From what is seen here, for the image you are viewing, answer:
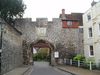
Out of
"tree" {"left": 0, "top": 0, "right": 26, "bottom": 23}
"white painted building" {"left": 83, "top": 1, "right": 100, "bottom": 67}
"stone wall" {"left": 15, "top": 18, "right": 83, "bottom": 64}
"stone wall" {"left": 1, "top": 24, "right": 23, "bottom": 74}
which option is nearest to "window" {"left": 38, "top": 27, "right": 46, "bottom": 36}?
"stone wall" {"left": 15, "top": 18, "right": 83, "bottom": 64}

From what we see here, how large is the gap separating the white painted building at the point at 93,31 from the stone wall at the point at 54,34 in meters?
3.04

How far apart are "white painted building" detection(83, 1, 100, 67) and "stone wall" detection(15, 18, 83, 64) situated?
304cm

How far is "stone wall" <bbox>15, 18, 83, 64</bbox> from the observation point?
24.0 m

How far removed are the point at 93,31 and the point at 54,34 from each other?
736 cm

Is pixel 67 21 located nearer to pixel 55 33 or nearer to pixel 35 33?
pixel 55 33

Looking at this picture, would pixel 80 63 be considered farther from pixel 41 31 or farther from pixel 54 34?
pixel 41 31

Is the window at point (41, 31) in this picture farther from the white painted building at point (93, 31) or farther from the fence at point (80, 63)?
the white painted building at point (93, 31)

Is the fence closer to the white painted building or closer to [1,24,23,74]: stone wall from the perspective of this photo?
the white painted building

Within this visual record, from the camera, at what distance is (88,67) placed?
52.5 ft

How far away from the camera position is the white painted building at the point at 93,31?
17877mm

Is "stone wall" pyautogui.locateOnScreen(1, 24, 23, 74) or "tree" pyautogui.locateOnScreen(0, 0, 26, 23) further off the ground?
"tree" pyautogui.locateOnScreen(0, 0, 26, 23)

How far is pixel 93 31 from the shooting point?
61.9 ft

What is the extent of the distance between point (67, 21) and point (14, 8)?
9183 millimetres

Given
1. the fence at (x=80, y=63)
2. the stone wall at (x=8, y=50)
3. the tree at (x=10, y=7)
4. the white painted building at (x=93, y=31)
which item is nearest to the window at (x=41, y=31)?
the tree at (x=10, y=7)
